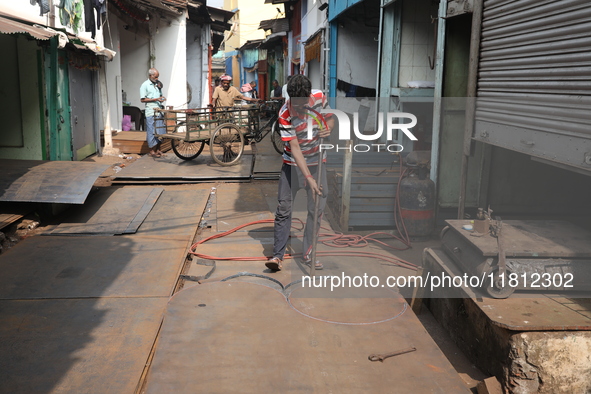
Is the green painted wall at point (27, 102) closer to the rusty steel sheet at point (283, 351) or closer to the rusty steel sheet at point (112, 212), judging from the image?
the rusty steel sheet at point (112, 212)

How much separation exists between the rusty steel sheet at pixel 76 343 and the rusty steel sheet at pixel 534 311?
2223 mm

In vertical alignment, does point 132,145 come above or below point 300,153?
below

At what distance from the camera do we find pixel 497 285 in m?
3.59

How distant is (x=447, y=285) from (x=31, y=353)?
2.99 m

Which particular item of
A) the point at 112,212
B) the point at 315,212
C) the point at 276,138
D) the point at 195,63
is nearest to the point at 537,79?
the point at 315,212

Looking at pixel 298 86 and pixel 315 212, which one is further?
pixel 315 212

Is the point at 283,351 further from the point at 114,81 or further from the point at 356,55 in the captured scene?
the point at 114,81

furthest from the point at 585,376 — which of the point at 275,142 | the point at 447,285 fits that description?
the point at 275,142

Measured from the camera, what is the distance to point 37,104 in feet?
29.9

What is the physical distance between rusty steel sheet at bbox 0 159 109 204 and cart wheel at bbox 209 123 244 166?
304cm

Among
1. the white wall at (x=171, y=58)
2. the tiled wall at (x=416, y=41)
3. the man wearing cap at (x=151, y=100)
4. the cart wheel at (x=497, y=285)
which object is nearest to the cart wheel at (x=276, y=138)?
the man wearing cap at (x=151, y=100)

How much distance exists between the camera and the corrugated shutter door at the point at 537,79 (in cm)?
390

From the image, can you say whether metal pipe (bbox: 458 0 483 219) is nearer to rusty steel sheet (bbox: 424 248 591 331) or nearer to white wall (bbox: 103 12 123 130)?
rusty steel sheet (bbox: 424 248 591 331)

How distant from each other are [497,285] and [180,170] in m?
7.55
